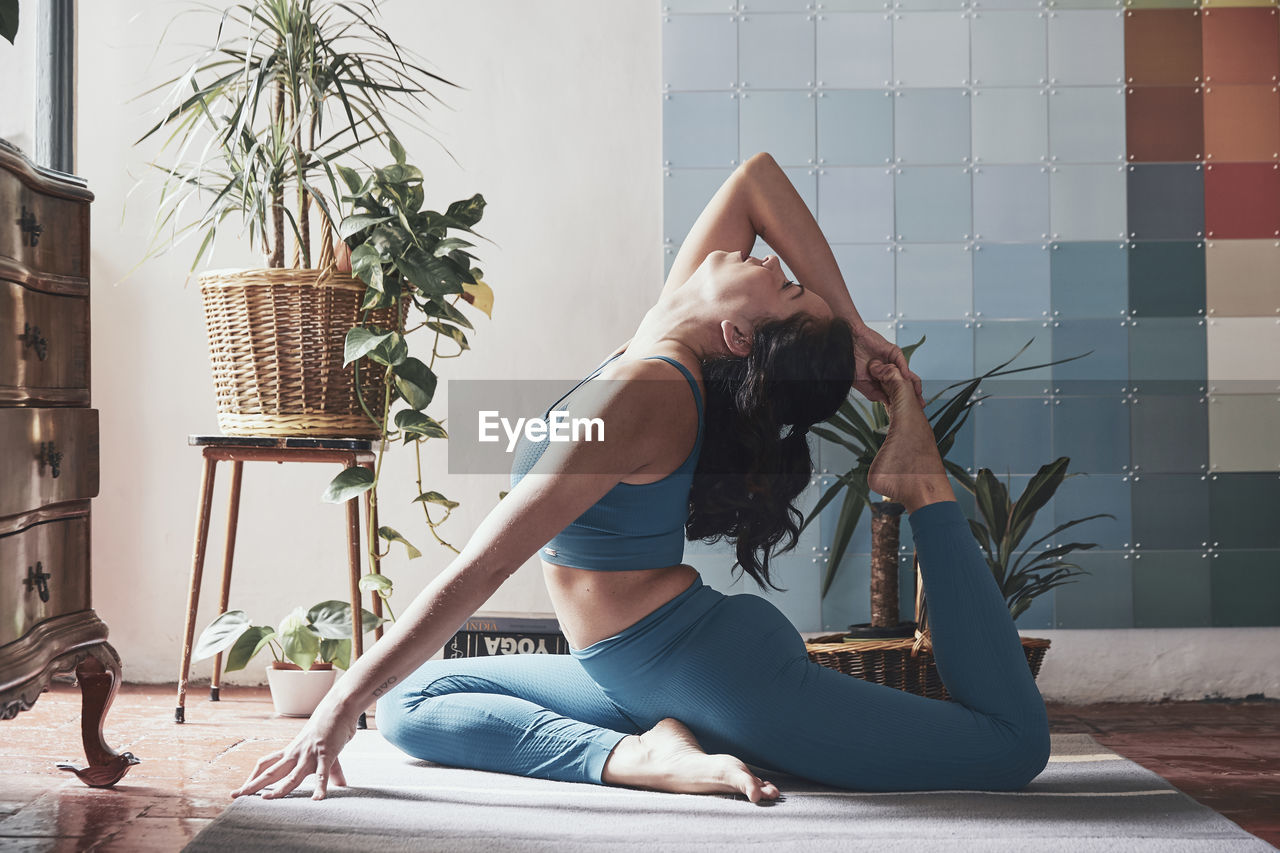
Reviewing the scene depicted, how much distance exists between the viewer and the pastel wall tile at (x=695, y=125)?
275cm

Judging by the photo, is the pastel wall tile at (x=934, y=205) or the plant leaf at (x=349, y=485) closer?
the plant leaf at (x=349, y=485)

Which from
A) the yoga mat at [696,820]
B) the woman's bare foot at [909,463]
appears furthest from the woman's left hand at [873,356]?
the yoga mat at [696,820]

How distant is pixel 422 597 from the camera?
1344 millimetres

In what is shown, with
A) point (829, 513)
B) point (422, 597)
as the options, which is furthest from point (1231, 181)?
point (422, 597)

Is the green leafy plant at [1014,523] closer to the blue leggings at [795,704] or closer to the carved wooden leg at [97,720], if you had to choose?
the blue leggings at [795,704]

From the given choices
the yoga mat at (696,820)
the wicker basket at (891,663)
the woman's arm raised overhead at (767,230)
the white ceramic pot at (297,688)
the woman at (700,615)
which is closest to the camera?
the yoga mat at (696,820)

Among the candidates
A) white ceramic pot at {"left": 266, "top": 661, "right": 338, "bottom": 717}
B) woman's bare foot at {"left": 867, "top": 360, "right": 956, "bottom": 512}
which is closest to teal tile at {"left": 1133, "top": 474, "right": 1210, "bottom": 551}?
woman's bare foot at {"left": 867, "top": 360, "right": 956, "bottom": 512}

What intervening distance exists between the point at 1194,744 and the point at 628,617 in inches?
53.4

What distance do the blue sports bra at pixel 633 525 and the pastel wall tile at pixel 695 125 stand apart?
1.39 meters

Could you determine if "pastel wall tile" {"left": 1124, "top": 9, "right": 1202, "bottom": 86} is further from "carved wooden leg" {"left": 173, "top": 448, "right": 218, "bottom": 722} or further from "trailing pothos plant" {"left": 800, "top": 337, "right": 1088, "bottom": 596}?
"carved wooden leg" {"left": 173, "top": 448, "right": 218, "bottom": 722}

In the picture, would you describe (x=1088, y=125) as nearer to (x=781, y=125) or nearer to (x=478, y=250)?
(x=781, y=125)

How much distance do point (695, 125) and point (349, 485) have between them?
4.29 ft

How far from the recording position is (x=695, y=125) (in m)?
2.76

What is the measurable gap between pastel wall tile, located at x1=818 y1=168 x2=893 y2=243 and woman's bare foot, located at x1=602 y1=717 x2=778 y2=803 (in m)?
1.59
